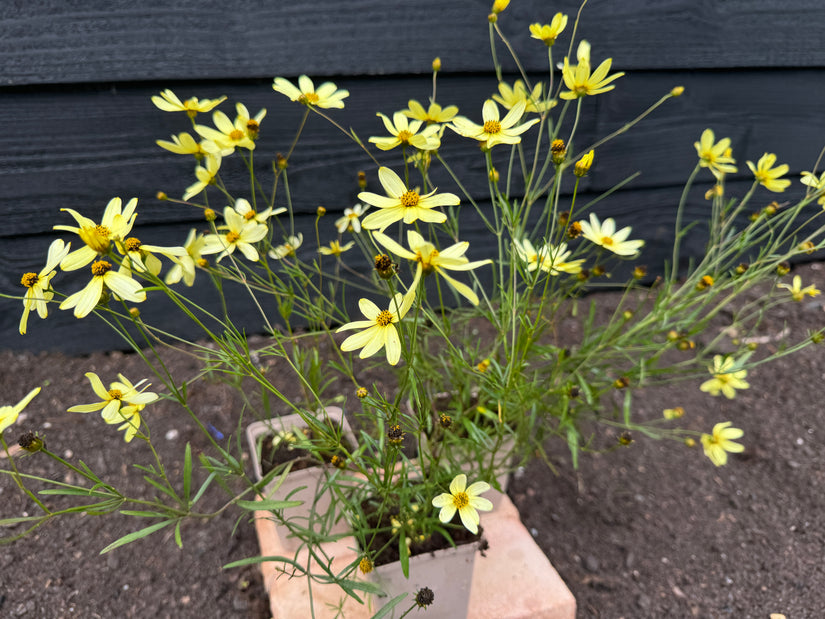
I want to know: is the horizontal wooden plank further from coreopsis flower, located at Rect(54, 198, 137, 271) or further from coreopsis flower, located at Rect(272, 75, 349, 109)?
coreopsis flower, located at Rect(54, 198, 137, 271)

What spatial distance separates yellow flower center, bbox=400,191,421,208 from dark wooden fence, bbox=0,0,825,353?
83 centimetres

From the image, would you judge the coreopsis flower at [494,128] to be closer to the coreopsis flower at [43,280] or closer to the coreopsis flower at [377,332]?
the coreopsis flower at [377,332]

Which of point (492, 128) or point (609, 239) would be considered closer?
point (492, 128)

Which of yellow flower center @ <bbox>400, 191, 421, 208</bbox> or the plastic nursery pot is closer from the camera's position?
yellow flower center @ <bbox>400, 191, 421, 208</bbox>

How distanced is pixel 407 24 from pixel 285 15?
28cm

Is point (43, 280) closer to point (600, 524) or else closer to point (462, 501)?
point (462, 501)

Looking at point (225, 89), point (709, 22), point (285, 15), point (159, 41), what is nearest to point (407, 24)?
point (285, 15)

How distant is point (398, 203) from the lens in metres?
0.59

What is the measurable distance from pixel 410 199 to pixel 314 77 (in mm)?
866

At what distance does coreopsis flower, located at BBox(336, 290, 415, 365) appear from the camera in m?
0.53

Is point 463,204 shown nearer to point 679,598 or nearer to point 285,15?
point 285,15

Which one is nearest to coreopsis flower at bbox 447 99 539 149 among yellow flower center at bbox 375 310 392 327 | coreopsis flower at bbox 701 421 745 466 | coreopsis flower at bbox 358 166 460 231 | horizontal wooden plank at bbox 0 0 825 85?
coreopsis flower at bbox 358 166 460 231

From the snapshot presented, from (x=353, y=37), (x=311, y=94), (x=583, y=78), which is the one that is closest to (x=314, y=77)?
(x=353, y=37)

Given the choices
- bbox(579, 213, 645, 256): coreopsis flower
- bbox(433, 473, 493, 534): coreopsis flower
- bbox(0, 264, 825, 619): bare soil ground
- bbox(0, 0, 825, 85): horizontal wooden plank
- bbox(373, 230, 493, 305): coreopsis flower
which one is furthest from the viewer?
bbox(0, 0, 825, 85): horizontal wooden plank
